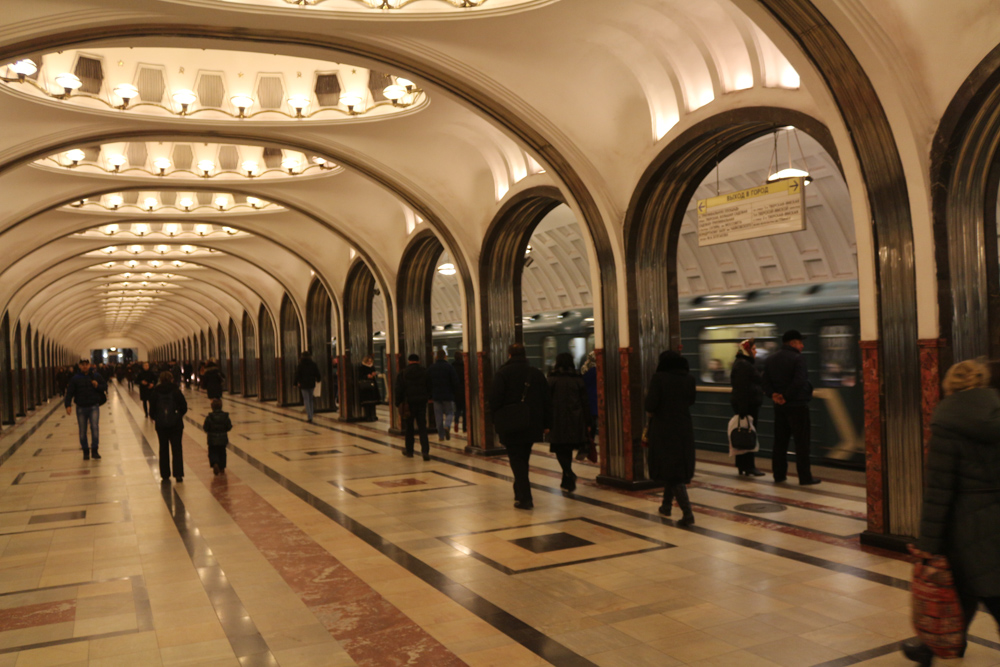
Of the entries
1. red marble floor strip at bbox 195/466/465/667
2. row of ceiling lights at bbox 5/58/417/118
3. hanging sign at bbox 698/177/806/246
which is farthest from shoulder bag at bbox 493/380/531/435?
row of ceiling lights at bbox 5/58/417/118

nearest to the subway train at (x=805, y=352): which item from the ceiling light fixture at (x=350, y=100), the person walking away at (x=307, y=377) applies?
the ceiling light fixture at (x=350, y=100)

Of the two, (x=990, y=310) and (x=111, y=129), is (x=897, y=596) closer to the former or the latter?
(x=990, y=310)

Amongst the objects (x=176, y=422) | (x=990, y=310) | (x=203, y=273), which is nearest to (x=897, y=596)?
(x=990, y=310)

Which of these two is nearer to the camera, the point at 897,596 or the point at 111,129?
the point at 897,596

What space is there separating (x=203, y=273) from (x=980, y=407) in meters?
29.4

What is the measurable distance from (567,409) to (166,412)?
4969 millimetres

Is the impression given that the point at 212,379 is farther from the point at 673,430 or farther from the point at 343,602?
the point at 343,602

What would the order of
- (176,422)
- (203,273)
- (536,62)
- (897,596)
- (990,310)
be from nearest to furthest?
(897,596)
(990,310)
(536,62)
(176,422)
(203,273)

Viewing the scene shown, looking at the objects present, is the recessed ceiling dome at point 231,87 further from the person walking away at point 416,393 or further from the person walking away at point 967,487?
the person walking away at point 967,487

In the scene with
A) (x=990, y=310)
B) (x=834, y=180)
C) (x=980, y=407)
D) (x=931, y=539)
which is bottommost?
(x=931, y=539)

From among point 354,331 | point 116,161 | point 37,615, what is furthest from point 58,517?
point 354,331

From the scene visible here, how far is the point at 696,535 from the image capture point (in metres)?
6.89

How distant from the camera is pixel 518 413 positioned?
812 centimetres

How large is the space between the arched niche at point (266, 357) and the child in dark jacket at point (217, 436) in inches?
723
